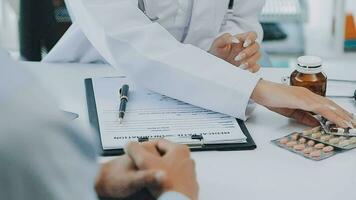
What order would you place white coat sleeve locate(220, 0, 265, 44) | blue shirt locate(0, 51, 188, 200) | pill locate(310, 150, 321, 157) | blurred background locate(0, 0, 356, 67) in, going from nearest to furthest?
blue shirt locate(0, 51, 188, 200), pill locate(310, 150, 321, 157), white coat sleeve locate(220, 0, 265, 44), blurred background locate(0, 0, 356, 67)

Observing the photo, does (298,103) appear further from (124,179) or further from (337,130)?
(124,179)

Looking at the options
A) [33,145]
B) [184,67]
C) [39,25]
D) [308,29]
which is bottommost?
[308,29]

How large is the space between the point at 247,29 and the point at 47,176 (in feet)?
4.03

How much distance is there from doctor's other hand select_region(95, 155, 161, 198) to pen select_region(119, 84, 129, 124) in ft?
0.90

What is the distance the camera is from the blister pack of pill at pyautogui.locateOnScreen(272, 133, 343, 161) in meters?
1.10

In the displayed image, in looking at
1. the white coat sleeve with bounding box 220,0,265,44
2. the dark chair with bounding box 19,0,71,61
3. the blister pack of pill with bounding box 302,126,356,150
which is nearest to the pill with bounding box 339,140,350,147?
the blister pack of pill with bounding box 302,126,356,150

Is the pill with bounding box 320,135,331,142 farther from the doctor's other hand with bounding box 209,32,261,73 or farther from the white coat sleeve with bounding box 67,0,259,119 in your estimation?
the doctor's other hand with bounding box 209,32,261,73

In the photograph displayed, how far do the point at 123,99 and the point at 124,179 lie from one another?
0.40m

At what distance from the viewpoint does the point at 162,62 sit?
4.24 ft

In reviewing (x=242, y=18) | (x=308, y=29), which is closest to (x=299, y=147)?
(x=242, y=18)

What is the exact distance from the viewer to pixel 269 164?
3.54ft

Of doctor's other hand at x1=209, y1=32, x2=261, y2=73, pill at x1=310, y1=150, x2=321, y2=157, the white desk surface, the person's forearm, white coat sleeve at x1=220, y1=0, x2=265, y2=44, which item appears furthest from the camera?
white coat sleeve at x1=220, y1=0, x2=265, y2=44

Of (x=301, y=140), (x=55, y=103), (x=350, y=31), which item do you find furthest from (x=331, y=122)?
(x=350, y=31)

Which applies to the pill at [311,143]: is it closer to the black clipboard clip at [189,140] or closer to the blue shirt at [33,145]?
the black clipboard clip at [189,140]
